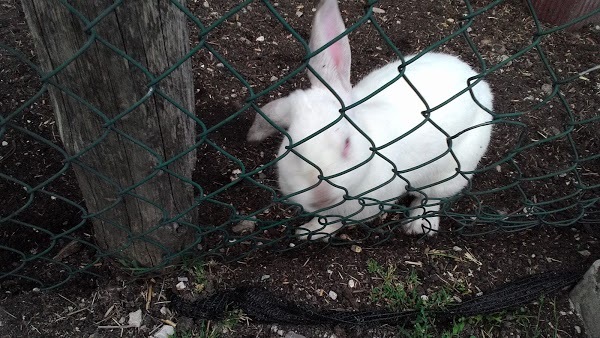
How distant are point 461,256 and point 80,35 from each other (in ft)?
6.00

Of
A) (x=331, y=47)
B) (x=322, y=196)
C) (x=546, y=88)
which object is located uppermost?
(x=546, y=88)

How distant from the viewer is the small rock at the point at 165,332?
85.3 inches

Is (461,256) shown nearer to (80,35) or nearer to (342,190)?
(342,190)

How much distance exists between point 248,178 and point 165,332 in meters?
0.76

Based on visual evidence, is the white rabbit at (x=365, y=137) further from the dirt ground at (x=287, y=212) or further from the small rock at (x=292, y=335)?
the small rock at (x=292, y=335)

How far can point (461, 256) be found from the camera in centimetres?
252

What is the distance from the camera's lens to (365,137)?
1764 millimetres

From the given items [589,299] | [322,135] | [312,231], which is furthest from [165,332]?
[589,299]

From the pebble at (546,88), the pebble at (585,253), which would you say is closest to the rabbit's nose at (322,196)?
the pebble at (585,253)

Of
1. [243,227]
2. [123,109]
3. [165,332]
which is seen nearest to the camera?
[123,109]

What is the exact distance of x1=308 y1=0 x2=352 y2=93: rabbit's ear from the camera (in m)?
1.82

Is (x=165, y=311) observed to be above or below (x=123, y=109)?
below

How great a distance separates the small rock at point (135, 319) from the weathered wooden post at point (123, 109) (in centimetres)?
23

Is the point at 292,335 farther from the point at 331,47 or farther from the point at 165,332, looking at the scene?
the point at 331,47
